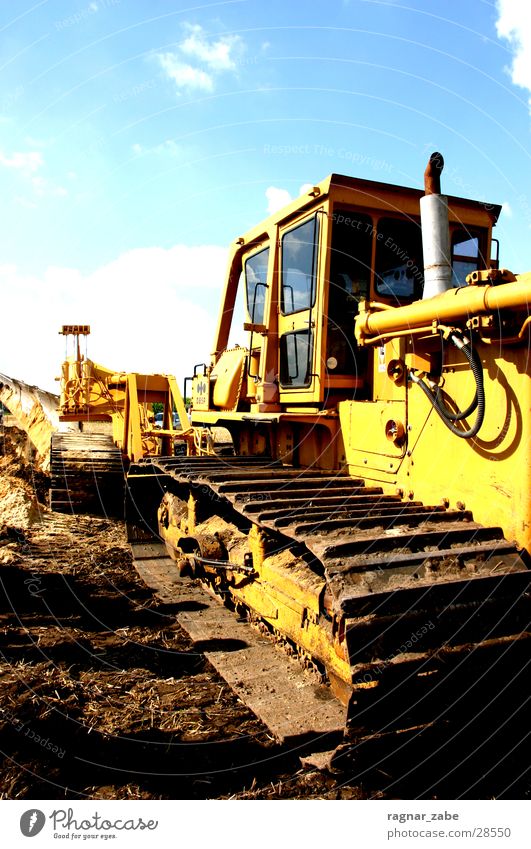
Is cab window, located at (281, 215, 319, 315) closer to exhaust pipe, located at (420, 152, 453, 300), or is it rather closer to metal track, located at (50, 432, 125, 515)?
exhaust pipe, located at (420, 152, 453, 300)

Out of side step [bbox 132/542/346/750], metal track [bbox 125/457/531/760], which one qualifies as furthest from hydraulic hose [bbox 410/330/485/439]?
side step [bbox 132/542/346/750]

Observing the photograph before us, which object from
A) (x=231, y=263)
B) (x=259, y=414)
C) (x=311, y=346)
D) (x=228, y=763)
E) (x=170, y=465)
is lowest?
(x=228, y=763)

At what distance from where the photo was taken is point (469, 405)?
358cm

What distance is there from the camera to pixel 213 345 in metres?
7.73

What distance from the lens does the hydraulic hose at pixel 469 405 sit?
3326mm

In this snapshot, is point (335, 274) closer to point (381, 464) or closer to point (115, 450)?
point (381, 464)

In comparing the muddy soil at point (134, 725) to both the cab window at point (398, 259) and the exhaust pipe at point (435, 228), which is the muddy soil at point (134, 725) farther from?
the cab window at point (398, 259)

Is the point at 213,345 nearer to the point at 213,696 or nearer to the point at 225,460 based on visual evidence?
the point at 225,460

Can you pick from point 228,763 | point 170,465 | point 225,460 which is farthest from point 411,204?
point 228,763

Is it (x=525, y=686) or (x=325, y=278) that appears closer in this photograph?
(x=525, y=686)

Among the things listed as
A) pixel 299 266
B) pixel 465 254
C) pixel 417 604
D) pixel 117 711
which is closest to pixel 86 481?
pixel 299 266

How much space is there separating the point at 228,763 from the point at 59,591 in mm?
3390

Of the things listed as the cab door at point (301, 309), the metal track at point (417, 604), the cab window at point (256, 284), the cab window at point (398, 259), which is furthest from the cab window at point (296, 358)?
the metal track at point (417, 604)

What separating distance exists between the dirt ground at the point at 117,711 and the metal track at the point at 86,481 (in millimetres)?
2881
